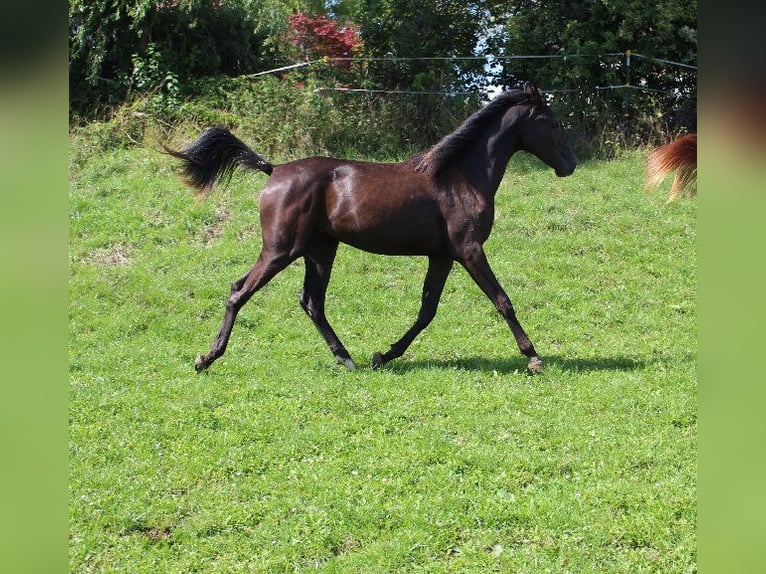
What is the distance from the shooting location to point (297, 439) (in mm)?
5500

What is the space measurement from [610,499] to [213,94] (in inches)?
541

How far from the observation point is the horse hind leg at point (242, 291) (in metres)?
6.92

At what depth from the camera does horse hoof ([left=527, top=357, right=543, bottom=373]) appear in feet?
22.8

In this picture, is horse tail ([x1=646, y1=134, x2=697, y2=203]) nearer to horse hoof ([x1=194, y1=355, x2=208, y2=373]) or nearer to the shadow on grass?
the shadow on grass

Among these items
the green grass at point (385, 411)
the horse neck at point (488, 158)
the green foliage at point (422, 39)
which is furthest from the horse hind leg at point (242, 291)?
the green foliage at point (422, 39)

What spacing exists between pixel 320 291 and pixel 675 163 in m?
3.82

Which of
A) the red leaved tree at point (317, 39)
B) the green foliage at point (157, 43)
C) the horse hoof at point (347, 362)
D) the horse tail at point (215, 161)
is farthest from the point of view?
the red leaved tree at point (317, 39)

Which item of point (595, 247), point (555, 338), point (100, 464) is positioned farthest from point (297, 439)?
point (595, 247)

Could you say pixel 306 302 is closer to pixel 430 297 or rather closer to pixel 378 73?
pixel 430 297

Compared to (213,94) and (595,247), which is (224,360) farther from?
(213,94)

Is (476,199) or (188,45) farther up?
(188,45)

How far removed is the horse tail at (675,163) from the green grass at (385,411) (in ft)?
6.06

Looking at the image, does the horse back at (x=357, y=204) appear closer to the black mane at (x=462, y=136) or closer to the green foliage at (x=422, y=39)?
the black mane at (x=462, y=136)

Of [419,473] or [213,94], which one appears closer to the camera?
[419,473]
